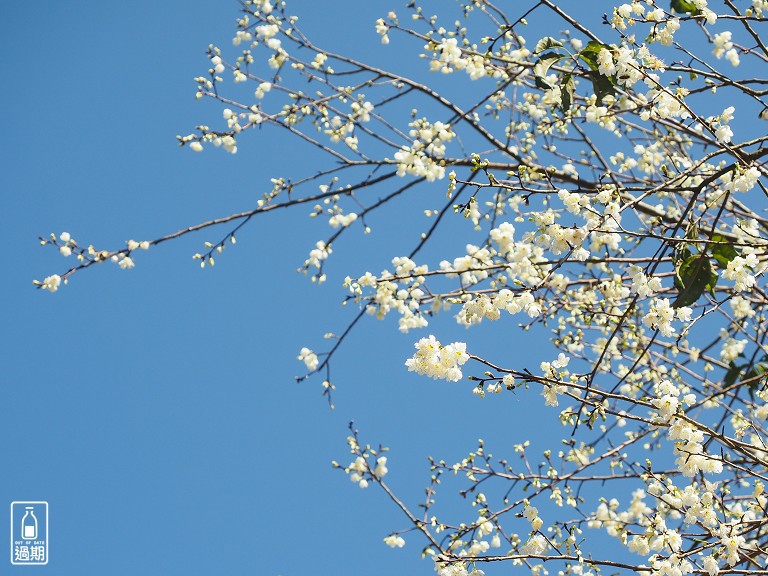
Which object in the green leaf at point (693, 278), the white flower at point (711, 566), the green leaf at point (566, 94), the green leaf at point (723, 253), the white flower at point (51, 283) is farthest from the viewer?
the white flower at point (51, 283)

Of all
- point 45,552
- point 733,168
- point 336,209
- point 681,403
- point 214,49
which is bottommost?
point 681,403

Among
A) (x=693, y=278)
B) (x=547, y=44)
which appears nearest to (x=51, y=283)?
(x=547, y=44)

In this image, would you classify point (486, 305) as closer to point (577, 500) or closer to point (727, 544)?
point (727, 544)

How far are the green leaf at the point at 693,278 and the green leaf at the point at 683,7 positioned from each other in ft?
4.03

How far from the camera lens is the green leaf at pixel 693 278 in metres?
2.73

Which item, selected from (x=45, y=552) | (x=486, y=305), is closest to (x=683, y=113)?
(x=486, y=305)

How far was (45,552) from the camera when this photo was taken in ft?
20.9

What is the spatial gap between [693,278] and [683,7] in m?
1.39

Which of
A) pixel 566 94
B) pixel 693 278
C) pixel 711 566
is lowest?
pixel 711 566

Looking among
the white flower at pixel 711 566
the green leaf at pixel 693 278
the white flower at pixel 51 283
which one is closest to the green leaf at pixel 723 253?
the green leaf at pixel 693 278

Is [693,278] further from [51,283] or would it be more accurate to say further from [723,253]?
[51,283]

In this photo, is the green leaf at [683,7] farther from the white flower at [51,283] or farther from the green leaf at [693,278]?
the white flower at [51,283]

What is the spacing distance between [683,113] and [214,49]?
9.14ft

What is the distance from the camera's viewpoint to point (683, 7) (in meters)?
3.41
